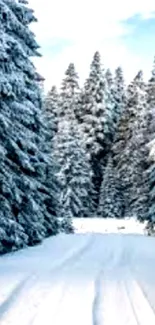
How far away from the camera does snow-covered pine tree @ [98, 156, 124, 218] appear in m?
53.3

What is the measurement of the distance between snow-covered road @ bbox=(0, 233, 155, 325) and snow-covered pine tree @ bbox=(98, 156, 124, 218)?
35826mm

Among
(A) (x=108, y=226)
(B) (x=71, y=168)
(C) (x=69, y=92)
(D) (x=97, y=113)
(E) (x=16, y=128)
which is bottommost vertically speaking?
(A) (x=108, y=226)

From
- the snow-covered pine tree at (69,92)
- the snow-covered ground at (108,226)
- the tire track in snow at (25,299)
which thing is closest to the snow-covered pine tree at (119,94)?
the snow-covered pine tree at (69,92)

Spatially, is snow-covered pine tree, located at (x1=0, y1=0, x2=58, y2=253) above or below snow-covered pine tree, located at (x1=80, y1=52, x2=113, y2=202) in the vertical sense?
below

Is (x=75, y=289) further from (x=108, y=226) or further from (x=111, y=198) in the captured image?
(x=111, y=198)

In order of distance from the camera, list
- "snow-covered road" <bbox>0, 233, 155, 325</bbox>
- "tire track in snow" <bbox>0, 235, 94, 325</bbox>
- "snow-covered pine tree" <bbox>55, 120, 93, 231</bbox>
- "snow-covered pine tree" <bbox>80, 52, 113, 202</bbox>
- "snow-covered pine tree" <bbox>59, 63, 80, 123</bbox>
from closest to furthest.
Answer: "tire track in snow" <bbox>0, 235, 94, 325</bbox>, "snow-covered road" <bbox>0, 233, 155, 325</bbox>, "snow-covered pine tree" <bbox>55, 120, 93, 231</bbox>, "snow-covered pine tree" <bbox>80, 52, 113, 202</bbox>, "snow-covered pine tree" <bbox>59, 63, 80, 123</bbox>

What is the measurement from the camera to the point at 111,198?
175 feet

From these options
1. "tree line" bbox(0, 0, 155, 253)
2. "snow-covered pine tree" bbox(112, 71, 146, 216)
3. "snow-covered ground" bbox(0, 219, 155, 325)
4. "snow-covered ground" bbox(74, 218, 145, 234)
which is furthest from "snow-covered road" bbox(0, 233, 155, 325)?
"snow-covered pine tree" bbox(112, 71, 146, 216)

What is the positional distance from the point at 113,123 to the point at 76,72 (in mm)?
7279

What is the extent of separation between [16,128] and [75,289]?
858 centimetres

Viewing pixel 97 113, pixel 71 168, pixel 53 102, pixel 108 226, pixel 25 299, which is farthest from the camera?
pixel 53 102

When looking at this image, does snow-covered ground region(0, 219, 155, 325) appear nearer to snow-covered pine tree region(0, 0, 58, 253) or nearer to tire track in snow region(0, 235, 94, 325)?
tire track in snow region(0, 235, 94, 325)

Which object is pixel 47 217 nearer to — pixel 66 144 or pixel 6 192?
pixel 6 192

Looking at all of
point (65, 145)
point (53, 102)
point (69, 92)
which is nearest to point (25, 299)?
point (65, 145)
